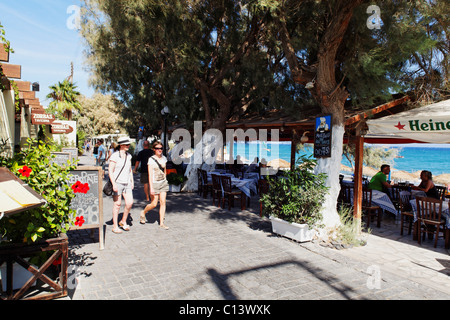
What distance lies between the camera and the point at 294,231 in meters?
6.41

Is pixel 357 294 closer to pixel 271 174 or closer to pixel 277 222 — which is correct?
pixel 277 222

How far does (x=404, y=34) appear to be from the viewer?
6.03 metres

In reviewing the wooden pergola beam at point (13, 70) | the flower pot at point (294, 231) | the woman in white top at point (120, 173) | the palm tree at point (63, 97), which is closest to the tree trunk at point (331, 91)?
the flower pot at point (294, 231)

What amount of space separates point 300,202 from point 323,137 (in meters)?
1.47

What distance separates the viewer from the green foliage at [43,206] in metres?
3.51

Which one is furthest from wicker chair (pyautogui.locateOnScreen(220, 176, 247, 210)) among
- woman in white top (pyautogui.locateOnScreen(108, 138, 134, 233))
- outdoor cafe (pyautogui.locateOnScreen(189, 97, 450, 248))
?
woman in white top (pyautogui.locateOnScreen(108, 138, 134, 233))

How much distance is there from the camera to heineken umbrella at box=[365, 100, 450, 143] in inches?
221

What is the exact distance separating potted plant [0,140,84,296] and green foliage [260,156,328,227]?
4.10 m

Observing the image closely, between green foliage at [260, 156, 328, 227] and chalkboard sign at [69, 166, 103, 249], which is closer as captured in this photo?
chalkboard sign at [69, 166, 103, 249]

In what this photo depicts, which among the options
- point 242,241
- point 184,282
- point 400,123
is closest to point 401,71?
point 400,123

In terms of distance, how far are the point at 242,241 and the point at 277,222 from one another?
2.96 feet

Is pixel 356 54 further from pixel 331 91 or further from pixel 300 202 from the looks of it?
pixel 300 202

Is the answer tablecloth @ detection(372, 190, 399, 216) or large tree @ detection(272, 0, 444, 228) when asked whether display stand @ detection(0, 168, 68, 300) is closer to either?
large tree @ detection(272, 0, 444, 228)

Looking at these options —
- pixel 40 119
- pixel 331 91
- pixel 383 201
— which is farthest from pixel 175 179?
pixel 331 91
